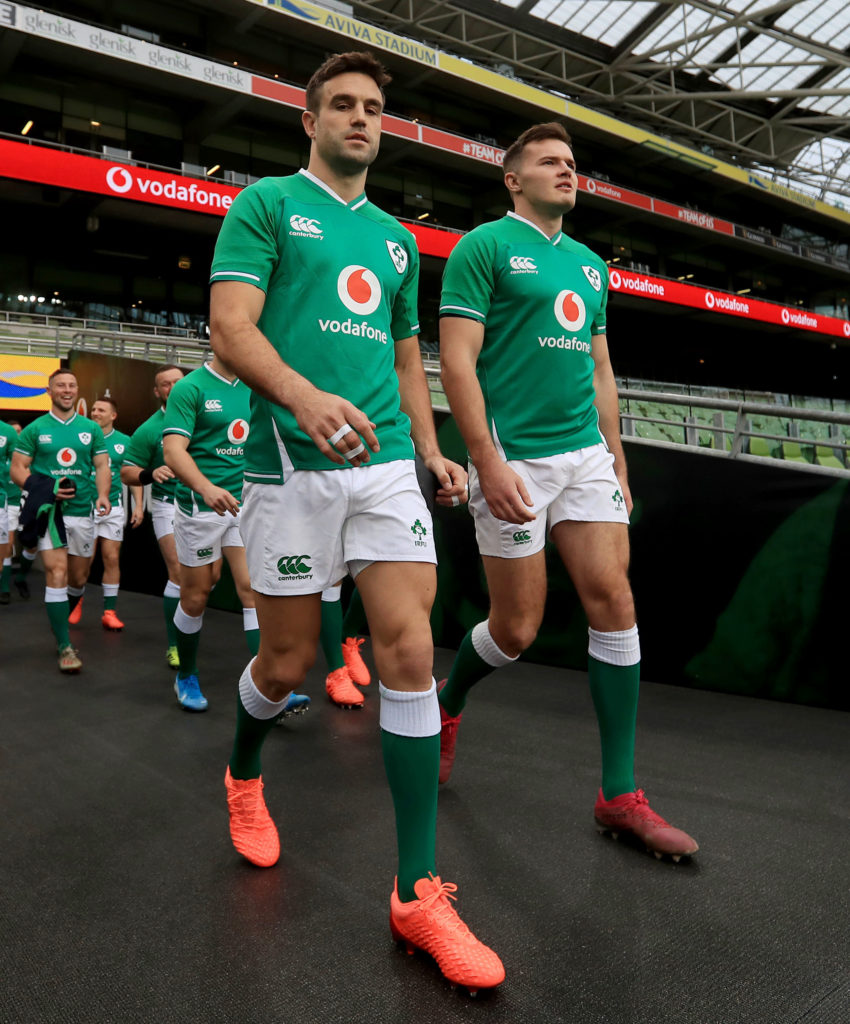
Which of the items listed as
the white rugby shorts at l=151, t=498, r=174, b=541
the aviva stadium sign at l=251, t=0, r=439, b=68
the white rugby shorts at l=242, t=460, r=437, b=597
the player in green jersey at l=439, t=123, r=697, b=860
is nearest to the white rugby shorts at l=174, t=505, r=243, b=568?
the white rugby shorts at l=151, t=498, r=174, b=541

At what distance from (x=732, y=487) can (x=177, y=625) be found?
10.1 ft

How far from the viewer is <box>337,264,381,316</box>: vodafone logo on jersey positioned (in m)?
1.88

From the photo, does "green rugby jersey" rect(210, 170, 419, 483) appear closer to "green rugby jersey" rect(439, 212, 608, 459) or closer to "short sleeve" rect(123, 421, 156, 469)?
"green rugby jersey" rect(439, 212, 608, 459)

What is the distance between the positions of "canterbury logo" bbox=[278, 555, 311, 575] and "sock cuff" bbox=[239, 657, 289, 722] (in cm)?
35

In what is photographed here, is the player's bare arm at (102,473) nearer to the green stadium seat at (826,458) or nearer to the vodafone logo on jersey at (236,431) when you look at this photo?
the vodafone logo on jersey at (236,431)

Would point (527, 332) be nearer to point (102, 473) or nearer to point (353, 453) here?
point (353, 453)

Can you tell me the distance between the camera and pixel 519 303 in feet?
8.05

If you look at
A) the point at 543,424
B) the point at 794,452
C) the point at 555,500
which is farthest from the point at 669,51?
the point at 555,500

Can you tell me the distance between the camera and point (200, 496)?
3.69 meters

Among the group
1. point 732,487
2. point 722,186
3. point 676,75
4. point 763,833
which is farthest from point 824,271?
point 763,833

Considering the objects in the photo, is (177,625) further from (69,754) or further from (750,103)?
(750,103)

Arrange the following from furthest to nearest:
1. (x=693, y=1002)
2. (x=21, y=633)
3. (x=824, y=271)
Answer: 1. (x=824, y=271)
2. (x=21, y=633)
3. (x=693, y=1002)

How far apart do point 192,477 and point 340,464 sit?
178 cm

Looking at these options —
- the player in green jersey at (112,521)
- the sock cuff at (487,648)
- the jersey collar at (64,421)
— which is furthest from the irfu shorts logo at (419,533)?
the player in green jersey at (112,521)
